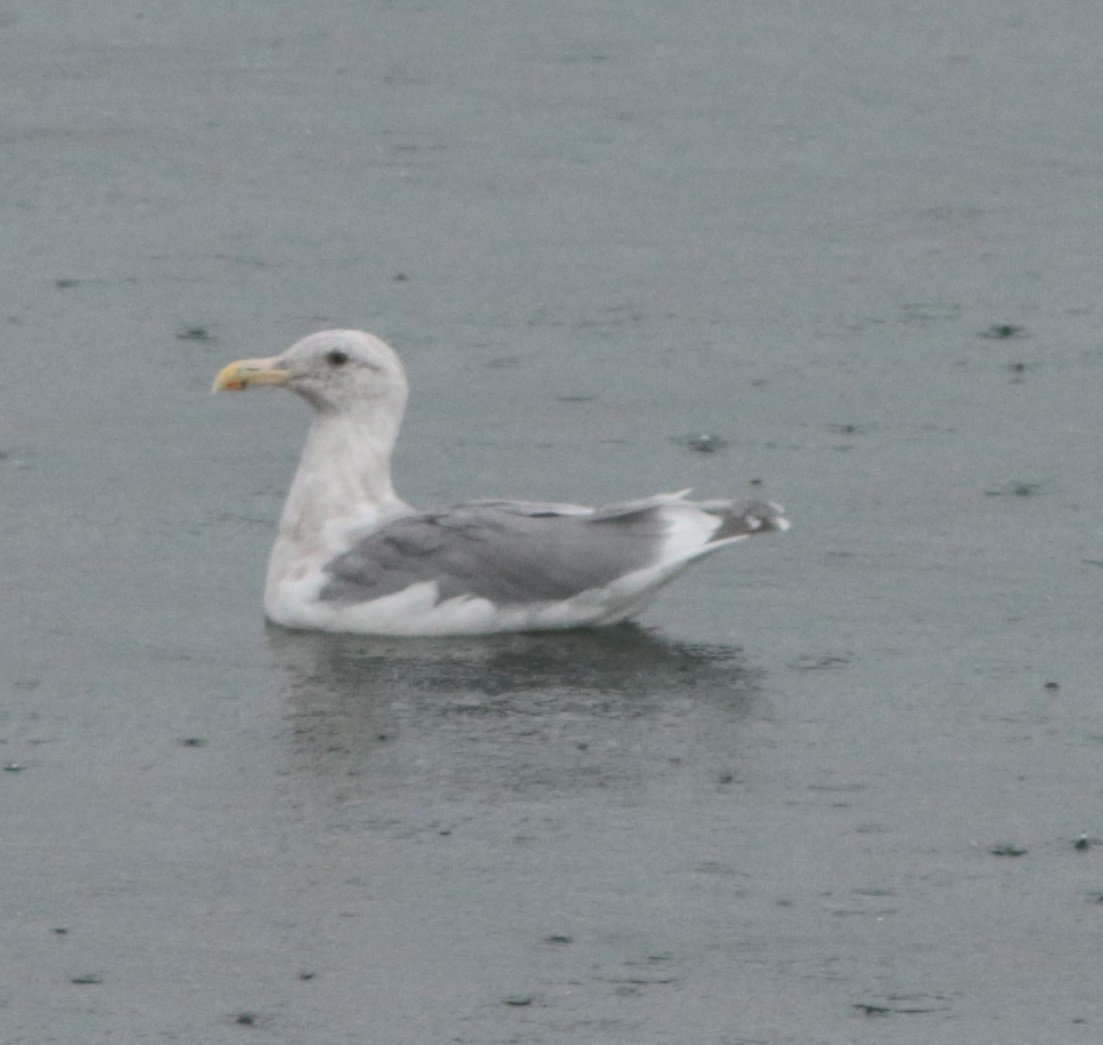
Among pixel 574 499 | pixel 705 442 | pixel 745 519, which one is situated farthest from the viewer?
pixel 705 442

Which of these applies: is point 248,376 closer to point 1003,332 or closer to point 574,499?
point 574,499

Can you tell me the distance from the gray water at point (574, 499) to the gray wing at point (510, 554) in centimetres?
28

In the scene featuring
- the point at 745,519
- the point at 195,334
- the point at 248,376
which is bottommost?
the point at 745,519

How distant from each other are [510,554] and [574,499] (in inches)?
58.6

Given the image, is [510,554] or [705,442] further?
[705,442]

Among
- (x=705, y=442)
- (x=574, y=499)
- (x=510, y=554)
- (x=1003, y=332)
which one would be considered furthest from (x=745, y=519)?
(x=1003, y=332)

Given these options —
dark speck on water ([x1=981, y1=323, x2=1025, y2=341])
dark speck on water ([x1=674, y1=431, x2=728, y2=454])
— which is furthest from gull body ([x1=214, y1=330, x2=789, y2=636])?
dark speck on water ([x1=981, y1=323, x2=1025, y2=341])

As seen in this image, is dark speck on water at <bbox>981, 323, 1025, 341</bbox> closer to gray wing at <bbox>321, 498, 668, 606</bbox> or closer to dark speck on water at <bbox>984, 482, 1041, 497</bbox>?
dark speck on water at <bbox>984, 482, 1041, 497</bbox>

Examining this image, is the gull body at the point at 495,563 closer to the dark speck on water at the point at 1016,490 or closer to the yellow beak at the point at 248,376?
the yellow beak at the point at 248,376

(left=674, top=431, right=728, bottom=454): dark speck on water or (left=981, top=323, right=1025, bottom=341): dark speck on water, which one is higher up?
(left=981, top=323, right=1025, bottom=341): dark speck on water

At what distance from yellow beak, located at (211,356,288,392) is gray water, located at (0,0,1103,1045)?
2.55ft

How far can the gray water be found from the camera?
8.57 metres

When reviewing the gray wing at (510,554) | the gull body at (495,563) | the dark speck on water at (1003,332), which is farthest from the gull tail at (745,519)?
the dark speck on water at (1003,332)

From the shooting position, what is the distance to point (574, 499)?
511 inches
